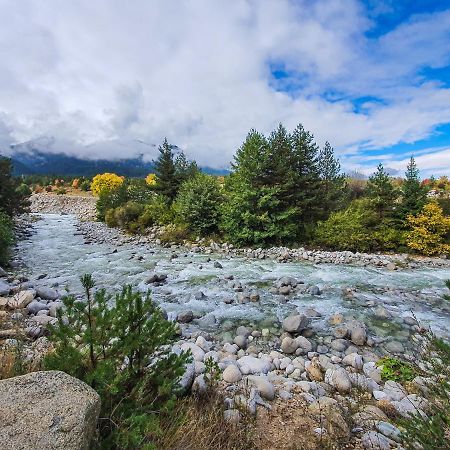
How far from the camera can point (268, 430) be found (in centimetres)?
354

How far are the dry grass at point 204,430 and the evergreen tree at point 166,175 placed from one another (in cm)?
2431

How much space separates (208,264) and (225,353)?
818 centimetres

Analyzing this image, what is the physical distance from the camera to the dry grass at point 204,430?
8.83 ft

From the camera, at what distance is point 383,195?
1694cm

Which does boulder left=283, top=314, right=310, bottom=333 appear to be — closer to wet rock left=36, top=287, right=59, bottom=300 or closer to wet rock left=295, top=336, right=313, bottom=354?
wet rock left=295, top=336, right=313, bottom=354

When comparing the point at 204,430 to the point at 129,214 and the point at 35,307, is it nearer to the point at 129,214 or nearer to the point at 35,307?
the point at 35,307

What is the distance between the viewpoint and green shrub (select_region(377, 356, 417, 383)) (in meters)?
5.15

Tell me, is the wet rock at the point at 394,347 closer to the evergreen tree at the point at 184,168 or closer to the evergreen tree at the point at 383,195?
the evergreen tree at the point at 383,195

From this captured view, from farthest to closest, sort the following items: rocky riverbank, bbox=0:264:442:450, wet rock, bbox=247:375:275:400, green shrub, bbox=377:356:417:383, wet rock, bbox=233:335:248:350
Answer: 1. wet rock, bbox=233:335:248:350
2. green shrub, bbox=377:356:417:383
3. wet rock, bbox=247:375:275:400
4. rocky riverbank, bbox=0:264:442:450

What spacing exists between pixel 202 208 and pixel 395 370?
15.4 meters

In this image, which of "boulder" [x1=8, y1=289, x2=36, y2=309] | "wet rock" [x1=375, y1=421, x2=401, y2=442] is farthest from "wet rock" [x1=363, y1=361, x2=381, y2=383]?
"boulder" [x1=8, y1=289, x2=36, y2=309]

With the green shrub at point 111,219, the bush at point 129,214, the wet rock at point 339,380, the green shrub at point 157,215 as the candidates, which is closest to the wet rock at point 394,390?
the wet rock at point 339,380

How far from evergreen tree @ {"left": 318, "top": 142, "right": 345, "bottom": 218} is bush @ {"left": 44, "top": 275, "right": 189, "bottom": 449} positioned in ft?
59.6

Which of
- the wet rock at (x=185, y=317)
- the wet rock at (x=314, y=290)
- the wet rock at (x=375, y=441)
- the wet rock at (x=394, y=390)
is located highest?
the wet rock at (x=375, y=441)
